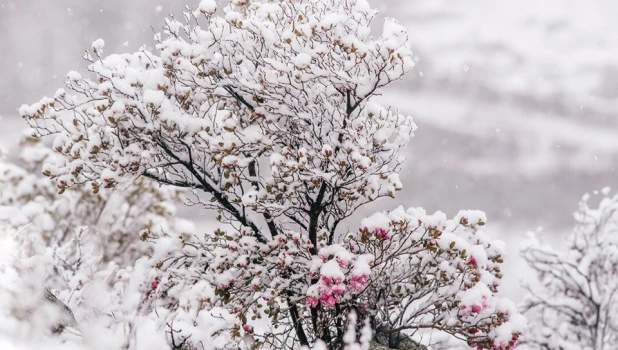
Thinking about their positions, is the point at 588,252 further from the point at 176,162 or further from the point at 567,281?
the point at 176,162

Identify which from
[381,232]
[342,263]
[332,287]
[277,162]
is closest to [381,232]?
[381,232]

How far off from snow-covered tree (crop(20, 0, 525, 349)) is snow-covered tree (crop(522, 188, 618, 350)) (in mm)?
8112

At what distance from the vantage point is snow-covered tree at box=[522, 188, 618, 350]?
12.5 metres

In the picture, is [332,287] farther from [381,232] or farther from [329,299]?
[381,232]

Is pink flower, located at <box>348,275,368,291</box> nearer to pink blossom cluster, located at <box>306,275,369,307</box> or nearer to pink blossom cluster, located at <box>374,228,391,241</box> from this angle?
pink blossom cluster, located at <box>306,275,369,307</box>

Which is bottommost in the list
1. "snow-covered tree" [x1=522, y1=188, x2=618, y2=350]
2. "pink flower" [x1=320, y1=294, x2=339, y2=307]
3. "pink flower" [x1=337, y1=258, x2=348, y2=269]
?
"pink flower" [x1=320, y1=294, x2=339, y2=307]

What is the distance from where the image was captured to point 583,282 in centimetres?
1255

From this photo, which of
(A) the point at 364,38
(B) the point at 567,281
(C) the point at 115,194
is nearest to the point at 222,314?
(A) the point at 364,38

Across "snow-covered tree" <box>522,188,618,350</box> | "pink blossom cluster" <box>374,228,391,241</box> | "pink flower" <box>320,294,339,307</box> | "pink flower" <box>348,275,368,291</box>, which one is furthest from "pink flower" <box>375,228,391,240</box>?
"snow-covered tree" <box>522,188,618,350</box>

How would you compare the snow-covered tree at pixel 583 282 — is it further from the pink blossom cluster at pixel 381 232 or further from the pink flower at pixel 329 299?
the pink flower at pixel 329 299

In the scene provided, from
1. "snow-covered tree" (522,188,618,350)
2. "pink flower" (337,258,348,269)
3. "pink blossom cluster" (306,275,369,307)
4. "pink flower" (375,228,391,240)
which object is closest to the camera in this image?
"pink blossom cluster" (306,275,369,307)

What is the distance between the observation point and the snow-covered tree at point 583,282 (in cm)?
1253

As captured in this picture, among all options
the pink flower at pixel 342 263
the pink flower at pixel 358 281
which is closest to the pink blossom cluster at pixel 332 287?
the pink flower at pixel 358 281

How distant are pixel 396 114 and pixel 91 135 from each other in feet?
12.3
